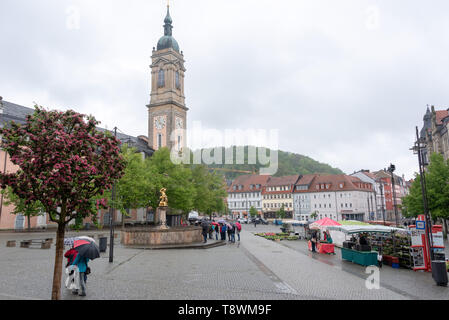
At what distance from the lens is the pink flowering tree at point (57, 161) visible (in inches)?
301

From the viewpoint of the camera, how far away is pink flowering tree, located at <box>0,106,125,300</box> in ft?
25.0

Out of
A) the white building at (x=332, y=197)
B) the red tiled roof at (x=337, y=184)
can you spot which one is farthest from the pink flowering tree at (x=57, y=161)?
the red tiled roof at (x=337, y=184)

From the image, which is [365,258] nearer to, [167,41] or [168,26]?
[167,41]

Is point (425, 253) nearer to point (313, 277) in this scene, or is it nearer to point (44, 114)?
point (313, 277)

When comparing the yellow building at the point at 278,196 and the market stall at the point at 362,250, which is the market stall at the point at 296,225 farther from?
the yellow building at the point at 278,196

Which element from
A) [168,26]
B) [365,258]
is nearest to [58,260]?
[365,258]

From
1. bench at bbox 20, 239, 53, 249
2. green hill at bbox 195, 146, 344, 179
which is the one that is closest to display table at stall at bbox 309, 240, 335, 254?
bench at bbox 20, 239, 53, 249

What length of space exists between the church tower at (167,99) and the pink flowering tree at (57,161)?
60.6 metres

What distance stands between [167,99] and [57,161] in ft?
215

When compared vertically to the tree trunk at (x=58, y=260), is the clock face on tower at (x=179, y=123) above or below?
above

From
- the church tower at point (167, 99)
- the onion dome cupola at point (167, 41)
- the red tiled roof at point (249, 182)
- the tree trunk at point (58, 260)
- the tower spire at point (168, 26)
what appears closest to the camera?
the tree trunk at point (58, 260)

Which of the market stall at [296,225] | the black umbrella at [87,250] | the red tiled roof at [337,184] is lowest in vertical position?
the market stall at [296,225]

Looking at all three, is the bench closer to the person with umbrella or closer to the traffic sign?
the person with umbrella
